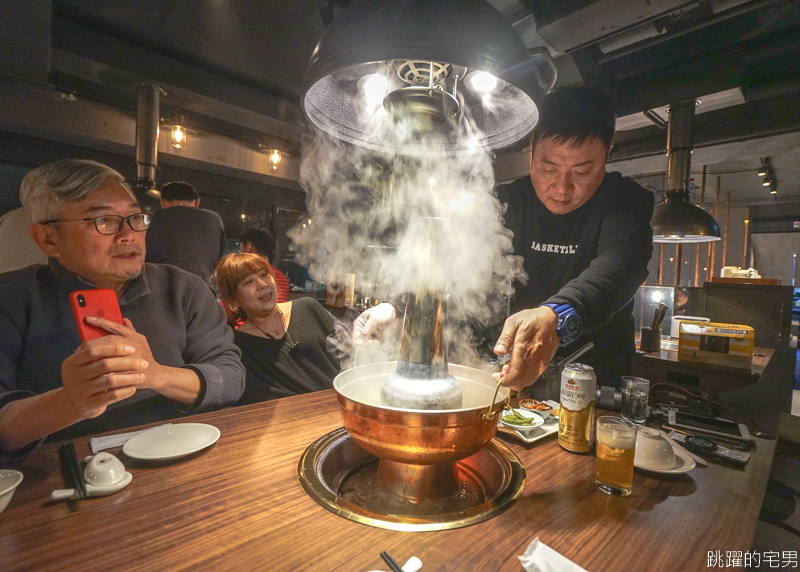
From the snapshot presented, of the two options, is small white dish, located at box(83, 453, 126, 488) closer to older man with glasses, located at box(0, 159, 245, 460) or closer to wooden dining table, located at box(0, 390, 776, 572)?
wooden dining table, located at box(0, 390, 776, 572)

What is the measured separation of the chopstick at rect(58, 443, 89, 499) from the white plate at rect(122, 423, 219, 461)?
0.11 meters

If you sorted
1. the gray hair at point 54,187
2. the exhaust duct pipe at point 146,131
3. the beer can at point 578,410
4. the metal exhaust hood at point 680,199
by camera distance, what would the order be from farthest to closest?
1. the exhaust duct pipe at point 146,131
2. the metal exhaust hood at point 680,199
3. the gray hair at point 54,187
4. the beer can at point 578,410

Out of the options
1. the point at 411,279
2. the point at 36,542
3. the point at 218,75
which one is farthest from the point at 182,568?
the point at 218,75

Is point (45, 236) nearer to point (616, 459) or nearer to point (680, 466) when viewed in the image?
point (616, 459)

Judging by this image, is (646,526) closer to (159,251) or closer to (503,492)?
(503,492)

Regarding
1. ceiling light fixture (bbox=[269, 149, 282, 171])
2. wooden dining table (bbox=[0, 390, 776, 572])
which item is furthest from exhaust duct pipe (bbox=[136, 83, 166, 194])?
wooden dining table (bbox=[0, 390, 776, 572])

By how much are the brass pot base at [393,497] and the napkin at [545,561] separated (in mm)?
142

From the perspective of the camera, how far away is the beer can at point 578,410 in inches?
48.4

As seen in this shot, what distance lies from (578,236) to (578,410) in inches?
45.2

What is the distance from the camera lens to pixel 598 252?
1.90 m

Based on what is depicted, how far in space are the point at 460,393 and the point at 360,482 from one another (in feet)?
1.43

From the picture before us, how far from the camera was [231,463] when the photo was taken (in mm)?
1059

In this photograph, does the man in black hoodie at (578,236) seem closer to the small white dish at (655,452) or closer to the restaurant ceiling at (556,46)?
the small white dish at (655,452)

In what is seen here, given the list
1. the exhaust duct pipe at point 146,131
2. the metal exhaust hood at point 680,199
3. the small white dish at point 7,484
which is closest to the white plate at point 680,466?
the small white dish at point 7,484
